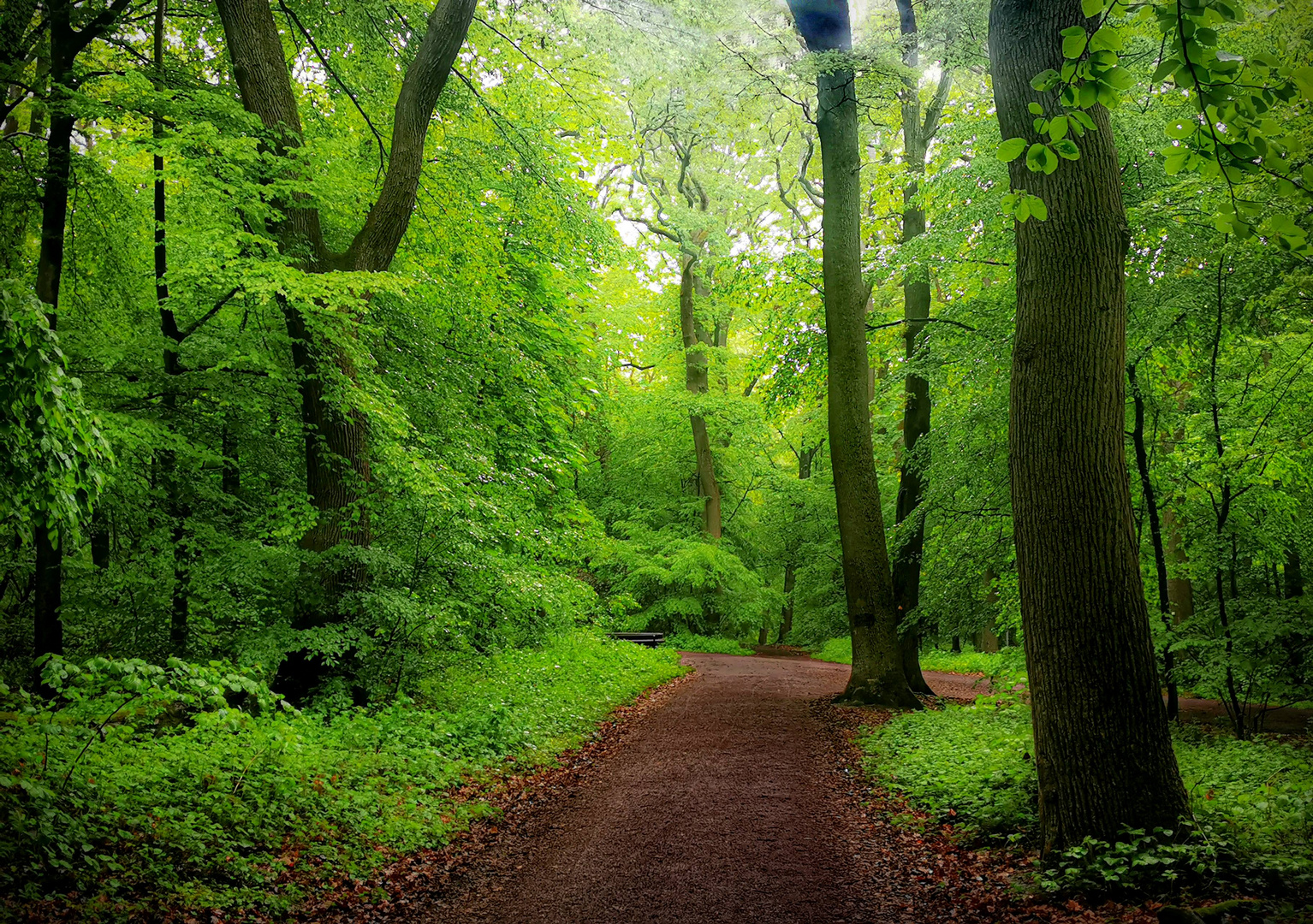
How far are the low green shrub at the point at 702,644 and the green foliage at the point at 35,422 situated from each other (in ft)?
68.0

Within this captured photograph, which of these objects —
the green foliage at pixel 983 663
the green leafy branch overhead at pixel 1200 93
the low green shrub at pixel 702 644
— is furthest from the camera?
the low green shrub at pixel 702 644

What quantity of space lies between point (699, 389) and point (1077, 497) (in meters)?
19.9

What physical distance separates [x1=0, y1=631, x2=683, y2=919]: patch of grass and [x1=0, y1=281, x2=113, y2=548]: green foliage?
107cm

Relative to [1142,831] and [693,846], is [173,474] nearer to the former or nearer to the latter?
[693,846]

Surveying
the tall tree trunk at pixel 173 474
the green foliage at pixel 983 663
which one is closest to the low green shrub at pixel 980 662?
the green foliage at pixel 983 663

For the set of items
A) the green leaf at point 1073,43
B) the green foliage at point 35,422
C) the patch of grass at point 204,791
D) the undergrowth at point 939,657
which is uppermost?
the green leaf at point 1073,43

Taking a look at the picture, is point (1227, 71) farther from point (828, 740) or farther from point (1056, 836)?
point (828, 740)

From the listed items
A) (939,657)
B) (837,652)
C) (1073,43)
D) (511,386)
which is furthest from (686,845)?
(939,657)

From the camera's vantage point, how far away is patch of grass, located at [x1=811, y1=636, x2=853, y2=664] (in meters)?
21.2

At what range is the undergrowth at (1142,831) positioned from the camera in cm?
365

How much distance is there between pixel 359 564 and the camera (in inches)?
297

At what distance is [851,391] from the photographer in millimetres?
10891

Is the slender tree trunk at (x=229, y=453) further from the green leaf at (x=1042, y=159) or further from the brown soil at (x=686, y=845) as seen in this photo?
the green leaf at (x=1042, y=159)

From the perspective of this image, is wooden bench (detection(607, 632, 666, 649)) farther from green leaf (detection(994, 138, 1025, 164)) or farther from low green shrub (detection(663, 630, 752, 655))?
green leaf (detection(994, 138, 1025, 164))
